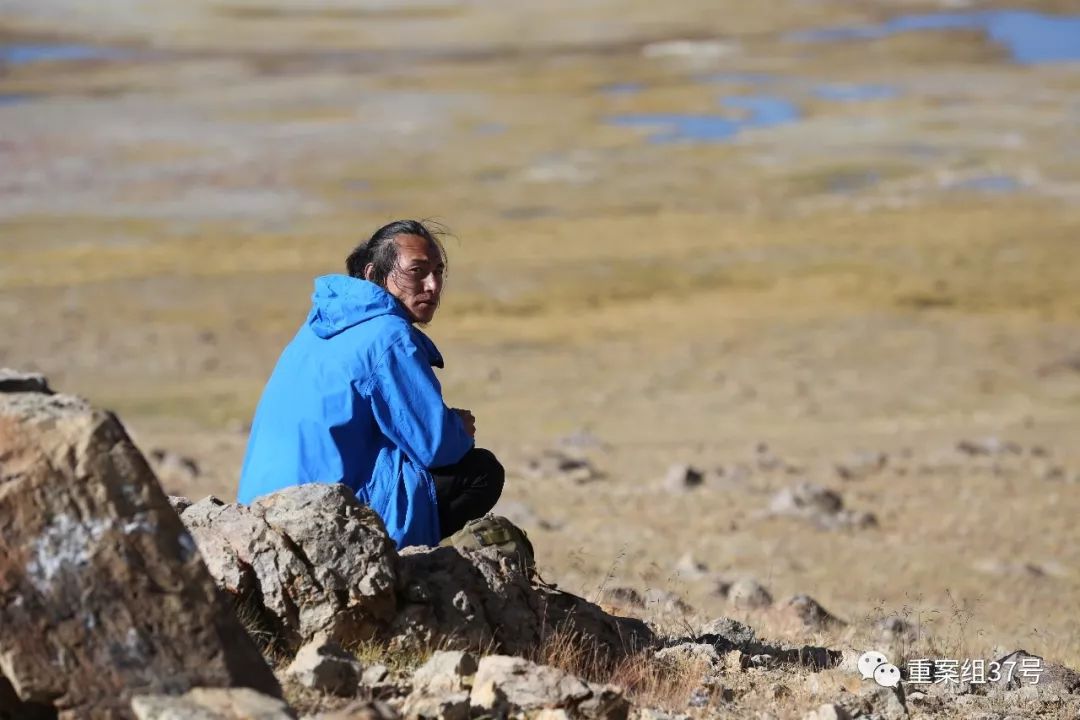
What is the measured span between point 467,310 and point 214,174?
54.9 ft

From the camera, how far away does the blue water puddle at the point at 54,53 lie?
55031 millimetres

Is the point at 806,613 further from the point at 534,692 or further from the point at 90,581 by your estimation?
the point at 90,581

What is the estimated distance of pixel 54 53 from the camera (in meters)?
56.1

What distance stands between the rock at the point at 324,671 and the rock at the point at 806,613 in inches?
164

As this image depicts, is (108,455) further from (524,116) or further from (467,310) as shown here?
(524,116)

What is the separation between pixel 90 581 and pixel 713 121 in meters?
47.2

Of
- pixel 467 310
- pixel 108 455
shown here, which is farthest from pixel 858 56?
pixel 108 455

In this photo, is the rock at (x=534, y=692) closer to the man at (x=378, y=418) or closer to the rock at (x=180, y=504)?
the man at (x=378, y=418)

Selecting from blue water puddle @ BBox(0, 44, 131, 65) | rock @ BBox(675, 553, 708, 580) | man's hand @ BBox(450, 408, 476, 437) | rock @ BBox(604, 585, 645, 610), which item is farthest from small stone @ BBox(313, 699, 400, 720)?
blue water puddle @ BBox(0, 44, 131, 65)

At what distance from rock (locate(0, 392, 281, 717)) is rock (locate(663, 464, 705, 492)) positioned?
434 inches

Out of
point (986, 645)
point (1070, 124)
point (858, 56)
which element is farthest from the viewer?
point (858, 56)

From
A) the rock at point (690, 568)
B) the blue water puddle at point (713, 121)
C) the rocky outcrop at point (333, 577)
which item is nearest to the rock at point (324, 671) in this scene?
the rocky outcrop at point (333, 577)

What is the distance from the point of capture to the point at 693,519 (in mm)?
13602

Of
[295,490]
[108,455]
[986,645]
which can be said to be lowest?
[986,645]
